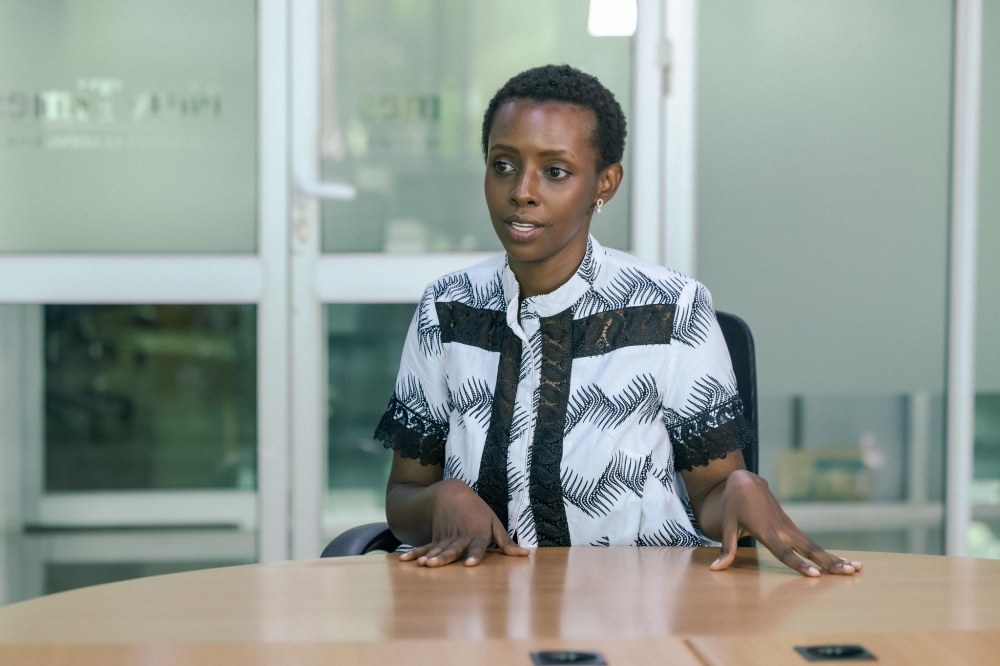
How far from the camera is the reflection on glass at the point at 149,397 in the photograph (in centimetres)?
287

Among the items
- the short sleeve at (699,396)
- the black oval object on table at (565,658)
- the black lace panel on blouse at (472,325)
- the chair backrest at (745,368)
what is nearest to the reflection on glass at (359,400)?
the black lace panel on blouse at (472,325)

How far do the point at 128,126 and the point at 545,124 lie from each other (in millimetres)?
1764

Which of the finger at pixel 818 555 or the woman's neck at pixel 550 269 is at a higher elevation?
the woman's neck at pixel 550 269

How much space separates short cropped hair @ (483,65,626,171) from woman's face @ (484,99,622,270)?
0.01m

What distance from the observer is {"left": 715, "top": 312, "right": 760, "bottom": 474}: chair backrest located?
1.69 meters

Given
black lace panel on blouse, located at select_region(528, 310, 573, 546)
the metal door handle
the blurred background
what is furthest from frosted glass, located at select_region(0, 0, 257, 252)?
black lace panel on blouse, located at select_region(528, 310, 573, 546)

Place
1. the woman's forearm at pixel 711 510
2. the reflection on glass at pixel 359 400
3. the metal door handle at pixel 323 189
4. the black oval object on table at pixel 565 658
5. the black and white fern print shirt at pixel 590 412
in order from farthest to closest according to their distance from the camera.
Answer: the reflection on glass at pixel 359 400 < the metal door handle at pixel 323 189 < the black and white fern print shirt at pixel 590 412 < the woman's forearm at pixel 711 510 < the black oval object on table at pixel 565 658

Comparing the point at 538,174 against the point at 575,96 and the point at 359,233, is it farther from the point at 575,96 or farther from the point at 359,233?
the point at 359,233

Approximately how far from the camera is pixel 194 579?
1.18 m

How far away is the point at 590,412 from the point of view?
1.53 m

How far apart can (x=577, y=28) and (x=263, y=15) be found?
0.92 metres

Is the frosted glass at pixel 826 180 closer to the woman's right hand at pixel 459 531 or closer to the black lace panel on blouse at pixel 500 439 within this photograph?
the black lace panel on blouse at pixel 500 439

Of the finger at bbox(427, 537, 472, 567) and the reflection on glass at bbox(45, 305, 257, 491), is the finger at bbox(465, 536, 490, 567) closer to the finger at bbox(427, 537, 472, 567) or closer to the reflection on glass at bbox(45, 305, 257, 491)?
the finger at bbox(427, 537, 472, 567)

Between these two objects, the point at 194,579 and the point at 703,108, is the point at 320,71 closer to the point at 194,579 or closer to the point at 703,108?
the point at 703,108
